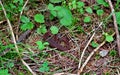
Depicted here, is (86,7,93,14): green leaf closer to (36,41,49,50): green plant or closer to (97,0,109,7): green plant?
(97,0,109,7): green plant

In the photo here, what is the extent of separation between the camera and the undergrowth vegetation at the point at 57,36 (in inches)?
98.3

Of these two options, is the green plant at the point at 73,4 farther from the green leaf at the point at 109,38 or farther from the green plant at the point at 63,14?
the green leaf at the point at 109,38

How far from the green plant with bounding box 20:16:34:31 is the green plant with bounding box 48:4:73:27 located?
22cm

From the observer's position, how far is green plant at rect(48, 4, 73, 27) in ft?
8.82

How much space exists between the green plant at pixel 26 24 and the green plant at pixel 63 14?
0.72 feet

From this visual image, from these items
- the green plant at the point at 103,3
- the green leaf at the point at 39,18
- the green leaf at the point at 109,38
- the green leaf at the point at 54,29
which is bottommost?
the green leaf at the point at 109,38

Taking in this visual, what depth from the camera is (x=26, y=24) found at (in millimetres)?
2693

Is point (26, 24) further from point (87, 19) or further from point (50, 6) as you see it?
point (87, 19)

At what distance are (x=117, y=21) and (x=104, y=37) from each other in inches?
7.5

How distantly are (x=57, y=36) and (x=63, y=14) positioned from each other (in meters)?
0.21

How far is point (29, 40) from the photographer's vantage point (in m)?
2.66

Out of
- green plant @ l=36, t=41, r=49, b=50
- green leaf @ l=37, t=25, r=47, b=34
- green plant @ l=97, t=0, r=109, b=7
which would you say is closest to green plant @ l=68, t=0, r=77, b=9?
green plant @ l=97, t=0, r=109, b=7

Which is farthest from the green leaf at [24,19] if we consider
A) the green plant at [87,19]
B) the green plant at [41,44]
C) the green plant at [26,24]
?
the green plant at [87,19]

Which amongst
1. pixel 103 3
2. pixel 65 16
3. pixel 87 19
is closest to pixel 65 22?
pixel 65 16
